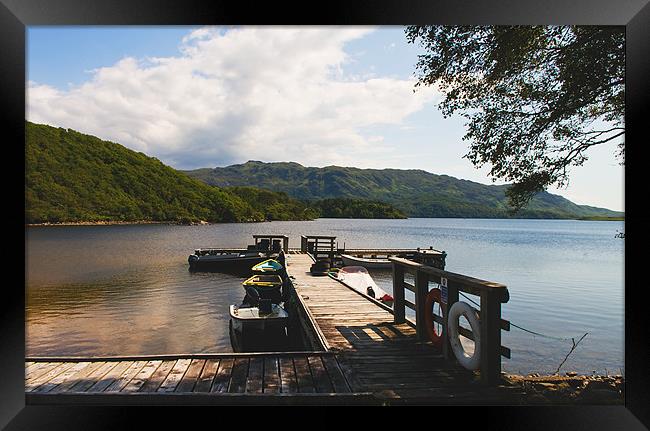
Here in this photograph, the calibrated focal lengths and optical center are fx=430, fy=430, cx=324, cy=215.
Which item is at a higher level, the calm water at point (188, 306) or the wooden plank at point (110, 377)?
the wooden plank at point (110, 377)

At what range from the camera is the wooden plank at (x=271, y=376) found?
144 inches

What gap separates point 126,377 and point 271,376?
1.35 m

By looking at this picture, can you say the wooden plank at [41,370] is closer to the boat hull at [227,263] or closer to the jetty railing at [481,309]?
the jetty railing at [481,309]

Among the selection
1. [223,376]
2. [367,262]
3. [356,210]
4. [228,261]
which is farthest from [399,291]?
[356,210]

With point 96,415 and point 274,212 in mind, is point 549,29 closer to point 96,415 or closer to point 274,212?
point 96,415

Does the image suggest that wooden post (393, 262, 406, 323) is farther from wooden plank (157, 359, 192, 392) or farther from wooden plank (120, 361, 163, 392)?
wooden plank (120, 361, 163, 392)

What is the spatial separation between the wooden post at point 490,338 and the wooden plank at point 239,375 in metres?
2.05

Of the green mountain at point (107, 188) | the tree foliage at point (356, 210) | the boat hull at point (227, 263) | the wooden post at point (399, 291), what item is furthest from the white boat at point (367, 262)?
the tree foliage at point (356, 210)

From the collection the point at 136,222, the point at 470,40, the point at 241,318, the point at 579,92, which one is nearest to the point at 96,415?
the point at 241,318

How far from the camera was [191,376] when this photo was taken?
12.9ft

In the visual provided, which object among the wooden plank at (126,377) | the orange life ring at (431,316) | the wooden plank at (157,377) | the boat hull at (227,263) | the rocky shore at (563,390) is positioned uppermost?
the orange life ring at (431,316)

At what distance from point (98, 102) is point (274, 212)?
156 ft

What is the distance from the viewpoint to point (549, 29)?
5555mm

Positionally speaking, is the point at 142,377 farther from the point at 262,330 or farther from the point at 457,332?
the point at 262,330
